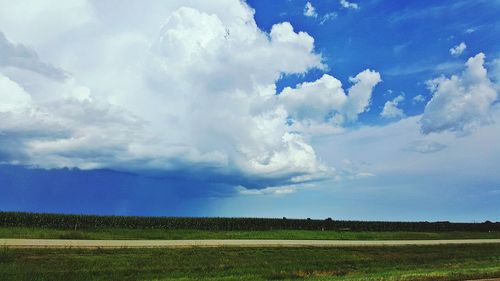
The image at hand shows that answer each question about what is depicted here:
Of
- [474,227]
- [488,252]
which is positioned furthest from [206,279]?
[474,227]

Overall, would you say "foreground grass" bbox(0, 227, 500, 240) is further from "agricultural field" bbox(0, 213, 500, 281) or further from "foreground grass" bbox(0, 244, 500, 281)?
"foreground grass" bbox(0, 244, 500, 281)

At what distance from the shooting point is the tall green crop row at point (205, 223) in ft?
166

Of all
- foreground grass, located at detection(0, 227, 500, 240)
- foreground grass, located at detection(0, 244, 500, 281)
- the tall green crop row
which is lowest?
foreground grass, located at detection(0, 244, 500, 281)

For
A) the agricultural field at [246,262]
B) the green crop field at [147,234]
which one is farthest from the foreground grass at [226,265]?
the green crop field at [147,234]

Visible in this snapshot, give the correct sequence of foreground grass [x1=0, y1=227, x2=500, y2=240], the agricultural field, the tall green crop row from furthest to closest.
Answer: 1. the tall green crop row
2. foreground grass [x1=0, y1=227, x2=500, y2=240]
3. the agricultural field

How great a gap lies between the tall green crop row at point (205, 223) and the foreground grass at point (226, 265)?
87.1 feet

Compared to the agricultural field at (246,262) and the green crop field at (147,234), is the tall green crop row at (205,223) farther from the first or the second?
the agricultural field at (246,262)

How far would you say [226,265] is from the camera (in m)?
24.6

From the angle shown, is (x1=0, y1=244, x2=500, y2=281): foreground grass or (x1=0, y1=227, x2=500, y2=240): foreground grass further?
(x1=0, y1=227, x2=500, y2=240): foreground grass

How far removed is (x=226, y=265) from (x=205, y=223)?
38622 mm

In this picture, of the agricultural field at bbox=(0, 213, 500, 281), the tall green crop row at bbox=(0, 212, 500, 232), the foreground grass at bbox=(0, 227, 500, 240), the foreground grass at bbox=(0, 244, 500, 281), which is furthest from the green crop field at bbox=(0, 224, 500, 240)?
the foreground grass at bbox=(0, 244, 500, 281)

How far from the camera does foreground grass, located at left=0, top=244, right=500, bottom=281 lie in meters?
20.0

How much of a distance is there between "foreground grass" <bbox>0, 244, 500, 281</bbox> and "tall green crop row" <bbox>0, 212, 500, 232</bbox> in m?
26.6

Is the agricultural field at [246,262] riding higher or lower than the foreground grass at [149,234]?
lower
